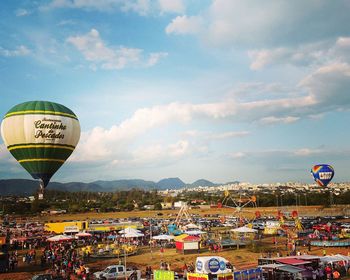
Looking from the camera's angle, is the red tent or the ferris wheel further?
the ferris wheel

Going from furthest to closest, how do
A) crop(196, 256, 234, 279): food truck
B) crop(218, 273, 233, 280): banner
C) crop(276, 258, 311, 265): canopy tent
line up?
1. crop(276, 258, 311, 265): canopy tent
2. crop(196, 256, 234, 279): food truck
3. crop(218, 273, 233, 280): banner

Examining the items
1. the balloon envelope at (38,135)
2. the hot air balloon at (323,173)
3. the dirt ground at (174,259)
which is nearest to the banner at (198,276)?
the dirt ground at (174,259)

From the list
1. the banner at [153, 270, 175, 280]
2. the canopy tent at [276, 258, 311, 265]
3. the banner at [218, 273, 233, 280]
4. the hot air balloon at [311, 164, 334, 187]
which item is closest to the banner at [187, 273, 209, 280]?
the banner at [153, 270, 175, 280]

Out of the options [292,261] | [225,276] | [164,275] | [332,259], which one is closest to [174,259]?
[164,275]

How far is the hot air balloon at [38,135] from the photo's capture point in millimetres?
30172

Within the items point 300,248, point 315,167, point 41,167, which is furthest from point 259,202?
point 41,167

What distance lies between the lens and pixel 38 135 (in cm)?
3008

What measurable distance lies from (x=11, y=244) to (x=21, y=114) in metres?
19.2

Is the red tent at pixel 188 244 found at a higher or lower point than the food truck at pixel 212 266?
lower

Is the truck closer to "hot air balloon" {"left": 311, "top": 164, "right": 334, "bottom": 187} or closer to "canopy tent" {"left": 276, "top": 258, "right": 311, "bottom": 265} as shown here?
"canopy tent" {"left": 276, "top": 258, "right": 311, "bottom": 265}

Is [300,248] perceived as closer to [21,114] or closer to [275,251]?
[275,251]

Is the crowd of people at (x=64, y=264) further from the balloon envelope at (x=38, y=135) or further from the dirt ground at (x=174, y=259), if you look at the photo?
the balloon envelope at (x=38, y=135)

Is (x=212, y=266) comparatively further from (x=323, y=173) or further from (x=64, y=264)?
(x=323, y=173)

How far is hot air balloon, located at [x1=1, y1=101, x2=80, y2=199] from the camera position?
99.0 ft
